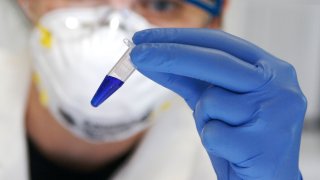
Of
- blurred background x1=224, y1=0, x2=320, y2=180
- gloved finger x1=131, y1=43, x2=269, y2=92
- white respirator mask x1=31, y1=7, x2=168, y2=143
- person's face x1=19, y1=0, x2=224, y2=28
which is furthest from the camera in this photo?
blurred background x1=224, y1=0, x2=320, y2=180

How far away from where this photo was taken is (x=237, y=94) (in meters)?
0.63

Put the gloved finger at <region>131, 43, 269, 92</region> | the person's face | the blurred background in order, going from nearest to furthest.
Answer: the gloved finger at <region>131, 43, 269, 92</region>, the person's face, the blurred background

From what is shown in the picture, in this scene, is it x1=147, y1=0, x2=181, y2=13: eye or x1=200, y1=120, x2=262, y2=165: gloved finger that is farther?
x1=147, y1=0, x2=181, y2=13: eye

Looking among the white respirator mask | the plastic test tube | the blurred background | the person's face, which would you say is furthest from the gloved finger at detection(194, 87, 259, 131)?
the blurred background

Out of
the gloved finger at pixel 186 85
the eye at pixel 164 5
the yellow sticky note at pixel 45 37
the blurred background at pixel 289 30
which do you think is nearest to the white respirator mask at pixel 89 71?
the yellow sticky note at pixel 45 37

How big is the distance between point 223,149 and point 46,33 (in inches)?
22.0

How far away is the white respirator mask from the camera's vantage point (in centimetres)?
97

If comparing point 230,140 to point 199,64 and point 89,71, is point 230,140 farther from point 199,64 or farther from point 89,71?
point 89,71

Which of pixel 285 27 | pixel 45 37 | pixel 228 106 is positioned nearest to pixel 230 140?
pixel 228 106

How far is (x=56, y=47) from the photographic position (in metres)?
1.03

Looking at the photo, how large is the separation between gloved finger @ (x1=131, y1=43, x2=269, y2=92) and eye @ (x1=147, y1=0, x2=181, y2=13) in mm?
529

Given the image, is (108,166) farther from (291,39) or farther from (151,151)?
(291,39)

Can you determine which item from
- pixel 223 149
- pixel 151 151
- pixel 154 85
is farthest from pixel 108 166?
pixel 223 149

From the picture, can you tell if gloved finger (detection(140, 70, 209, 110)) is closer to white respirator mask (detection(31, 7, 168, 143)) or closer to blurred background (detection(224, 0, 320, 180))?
white respirator mask (detection(31, 7, 168, 143))
